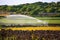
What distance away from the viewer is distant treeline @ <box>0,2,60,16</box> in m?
2.13

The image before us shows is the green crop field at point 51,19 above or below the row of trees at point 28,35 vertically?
above

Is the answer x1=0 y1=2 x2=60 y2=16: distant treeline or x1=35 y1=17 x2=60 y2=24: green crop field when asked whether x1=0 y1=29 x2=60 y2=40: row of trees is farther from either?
x1=0 y1=2 x2=60 y2=16: distant treeline

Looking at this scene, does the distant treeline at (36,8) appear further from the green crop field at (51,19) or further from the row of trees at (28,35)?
the row of trees at (28,35)

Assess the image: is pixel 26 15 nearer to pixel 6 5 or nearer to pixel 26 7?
pixel 26 7

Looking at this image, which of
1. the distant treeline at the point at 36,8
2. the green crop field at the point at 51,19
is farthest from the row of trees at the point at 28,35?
the distant treeline at the point at 36,8

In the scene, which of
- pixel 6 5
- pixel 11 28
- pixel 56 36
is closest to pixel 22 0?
pixel 6 5

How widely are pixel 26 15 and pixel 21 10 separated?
112mm

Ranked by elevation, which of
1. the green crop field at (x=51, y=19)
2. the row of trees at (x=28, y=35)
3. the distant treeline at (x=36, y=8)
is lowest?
the row of trees at (x=28, y=35)

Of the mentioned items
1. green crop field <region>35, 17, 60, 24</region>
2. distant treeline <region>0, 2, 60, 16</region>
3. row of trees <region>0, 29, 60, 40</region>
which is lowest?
row of trees <region>0, 29, 60, 40</region>

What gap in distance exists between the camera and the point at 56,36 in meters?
2.03

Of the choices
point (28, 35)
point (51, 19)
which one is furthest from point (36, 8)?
point (28, 35)

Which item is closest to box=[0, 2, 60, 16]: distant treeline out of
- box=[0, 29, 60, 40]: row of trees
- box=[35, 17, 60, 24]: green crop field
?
box=[35, 17, 60, 24]: green crop field

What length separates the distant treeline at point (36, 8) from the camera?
6.98 ft

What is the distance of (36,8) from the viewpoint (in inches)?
84.8
